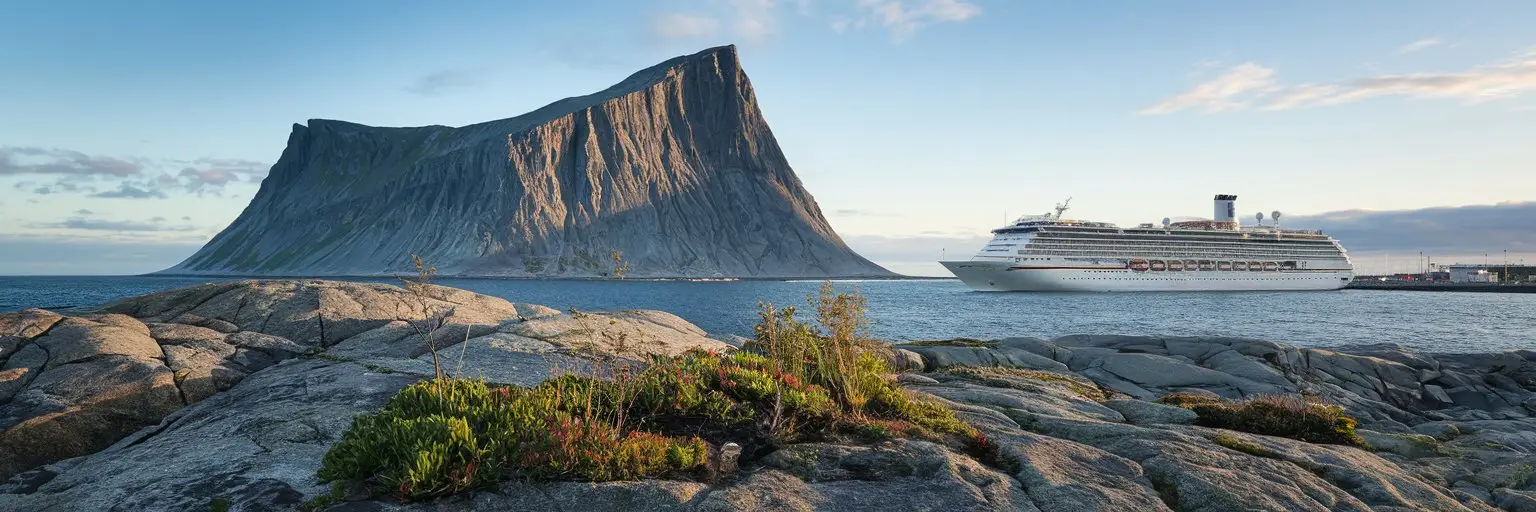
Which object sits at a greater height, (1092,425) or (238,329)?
(238,329)

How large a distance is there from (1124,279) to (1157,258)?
7537mm

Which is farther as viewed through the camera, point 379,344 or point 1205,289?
point 1205,289

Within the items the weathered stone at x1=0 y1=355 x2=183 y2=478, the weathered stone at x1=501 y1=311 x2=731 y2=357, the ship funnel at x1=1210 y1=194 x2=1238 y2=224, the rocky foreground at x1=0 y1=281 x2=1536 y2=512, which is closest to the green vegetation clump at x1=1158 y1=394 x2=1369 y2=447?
the rocky foreground at x1=0 y1=281 x2=1536 y2=512

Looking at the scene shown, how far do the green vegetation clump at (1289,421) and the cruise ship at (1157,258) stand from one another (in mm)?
99844

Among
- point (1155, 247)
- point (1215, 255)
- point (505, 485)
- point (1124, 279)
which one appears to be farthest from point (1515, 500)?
point (1215, 255)

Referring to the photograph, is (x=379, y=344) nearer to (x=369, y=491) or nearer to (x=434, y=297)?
(x=434, y=297)

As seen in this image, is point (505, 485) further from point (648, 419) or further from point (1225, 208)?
point (1225, 208)

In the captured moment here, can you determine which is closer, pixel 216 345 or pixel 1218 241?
A: pixel 216 345

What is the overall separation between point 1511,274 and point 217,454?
261461mm

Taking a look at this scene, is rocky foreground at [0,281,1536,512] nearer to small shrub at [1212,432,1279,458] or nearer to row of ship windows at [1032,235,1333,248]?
small shrub at [1212,432,1279,458]

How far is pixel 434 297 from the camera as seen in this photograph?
2062 cm

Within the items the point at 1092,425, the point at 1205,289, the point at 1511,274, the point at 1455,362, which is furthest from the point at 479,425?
the point at 1511,274

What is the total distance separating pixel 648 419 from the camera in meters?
9.70

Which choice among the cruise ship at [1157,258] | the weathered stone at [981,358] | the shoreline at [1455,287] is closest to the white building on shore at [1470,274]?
the shoreline at [1455,287]
